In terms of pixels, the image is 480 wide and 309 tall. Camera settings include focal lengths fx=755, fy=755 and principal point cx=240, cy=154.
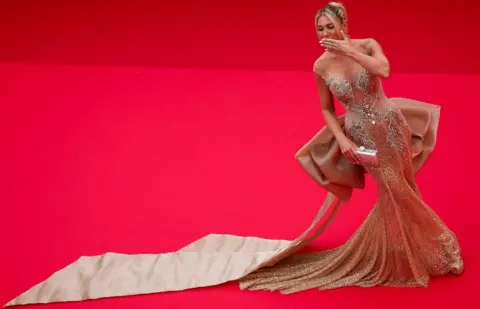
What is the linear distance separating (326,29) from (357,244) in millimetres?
1154

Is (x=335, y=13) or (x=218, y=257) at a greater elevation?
(x=335, y=13)

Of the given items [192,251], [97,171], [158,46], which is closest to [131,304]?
[192,251]

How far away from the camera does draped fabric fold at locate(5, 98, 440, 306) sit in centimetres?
371

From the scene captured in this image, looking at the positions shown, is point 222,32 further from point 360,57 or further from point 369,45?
point 360,57

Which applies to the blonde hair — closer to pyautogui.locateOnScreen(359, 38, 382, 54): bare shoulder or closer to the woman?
the woman

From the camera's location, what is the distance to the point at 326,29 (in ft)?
10.9

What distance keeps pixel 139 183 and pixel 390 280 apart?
1.90 metres

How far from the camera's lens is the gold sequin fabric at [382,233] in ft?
11.5

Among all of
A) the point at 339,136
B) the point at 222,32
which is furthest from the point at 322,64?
the point at 222,32

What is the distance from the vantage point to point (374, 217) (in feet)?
12.4

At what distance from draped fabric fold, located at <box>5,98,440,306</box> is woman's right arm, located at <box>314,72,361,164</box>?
0.08 m

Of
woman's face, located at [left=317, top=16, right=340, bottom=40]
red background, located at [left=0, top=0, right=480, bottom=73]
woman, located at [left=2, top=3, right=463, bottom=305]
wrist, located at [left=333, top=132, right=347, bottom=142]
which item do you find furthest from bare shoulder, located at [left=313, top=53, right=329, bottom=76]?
red background, located at [left=0, top=0, right=480, bottom=73]

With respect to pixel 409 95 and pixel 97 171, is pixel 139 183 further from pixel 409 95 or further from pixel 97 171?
pixel 409 95

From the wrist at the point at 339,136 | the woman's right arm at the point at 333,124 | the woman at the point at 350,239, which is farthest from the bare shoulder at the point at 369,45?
the wrist at the point at 339,136
